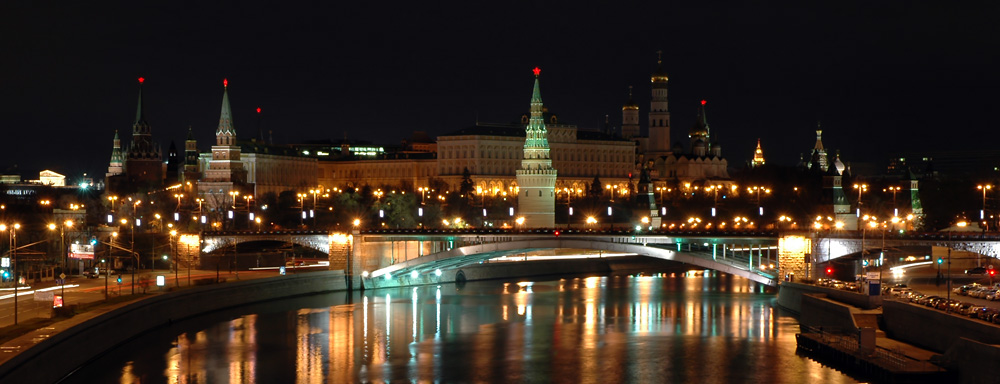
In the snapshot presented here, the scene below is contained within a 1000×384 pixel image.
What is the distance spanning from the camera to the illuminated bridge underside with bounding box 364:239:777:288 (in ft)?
311

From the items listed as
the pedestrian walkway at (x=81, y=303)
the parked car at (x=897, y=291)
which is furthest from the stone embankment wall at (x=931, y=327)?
the pedestrian walkway at (x=81, y=303)

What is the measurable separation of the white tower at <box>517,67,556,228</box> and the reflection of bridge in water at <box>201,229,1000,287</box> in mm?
54566

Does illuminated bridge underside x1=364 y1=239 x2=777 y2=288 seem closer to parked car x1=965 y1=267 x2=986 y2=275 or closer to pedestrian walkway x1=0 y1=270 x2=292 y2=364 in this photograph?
pedestrian walkway x1=0 y1=270 x2=292 y2=364

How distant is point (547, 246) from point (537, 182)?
73242 millimetres

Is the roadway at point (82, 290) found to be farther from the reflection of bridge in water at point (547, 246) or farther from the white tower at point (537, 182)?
the white tower at point (537, 182)

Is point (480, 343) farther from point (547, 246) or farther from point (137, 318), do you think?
point (547, 246)

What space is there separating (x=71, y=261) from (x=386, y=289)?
23.8 meters

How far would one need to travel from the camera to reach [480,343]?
7656 cm

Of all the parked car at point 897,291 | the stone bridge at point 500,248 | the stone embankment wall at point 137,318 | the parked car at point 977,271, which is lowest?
the stone embankment wall at point 137,318

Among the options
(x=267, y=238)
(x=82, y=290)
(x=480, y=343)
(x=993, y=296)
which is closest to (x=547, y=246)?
(x=267, y=238)

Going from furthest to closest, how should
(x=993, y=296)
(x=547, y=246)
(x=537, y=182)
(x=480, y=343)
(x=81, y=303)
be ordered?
(x=537, y=182)
(x=547, y=246)
(x=480, y=343)
(x=81, y=303)
(x=993, y=296)

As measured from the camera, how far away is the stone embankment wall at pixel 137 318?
5569 centimetres

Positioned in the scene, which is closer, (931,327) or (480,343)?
(931,327)

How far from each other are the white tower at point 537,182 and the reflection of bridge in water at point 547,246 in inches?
2148
